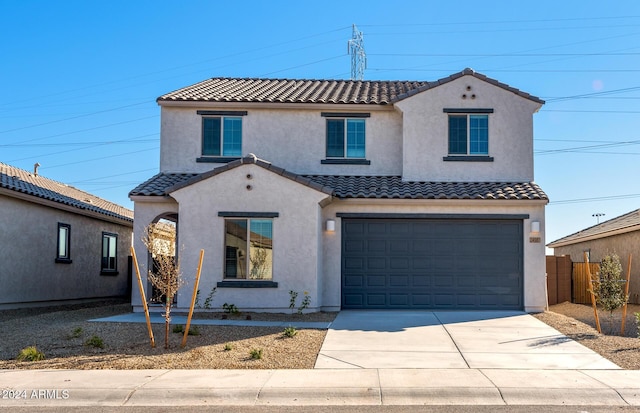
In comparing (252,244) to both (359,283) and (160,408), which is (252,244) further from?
(160,408)

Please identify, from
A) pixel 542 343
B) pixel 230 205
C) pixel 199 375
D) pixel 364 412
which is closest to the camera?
pixel 364 412

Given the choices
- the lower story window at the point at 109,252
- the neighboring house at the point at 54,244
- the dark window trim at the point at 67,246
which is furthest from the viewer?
the lower story window at the point at 109,252

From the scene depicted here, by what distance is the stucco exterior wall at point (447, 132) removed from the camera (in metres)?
17.9

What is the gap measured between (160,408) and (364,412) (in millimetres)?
2577

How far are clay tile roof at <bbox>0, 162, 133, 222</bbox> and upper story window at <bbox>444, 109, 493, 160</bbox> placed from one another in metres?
12.3

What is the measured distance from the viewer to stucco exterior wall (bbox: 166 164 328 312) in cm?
1573

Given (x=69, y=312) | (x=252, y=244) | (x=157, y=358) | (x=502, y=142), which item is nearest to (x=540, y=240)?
(x=502, y=142)

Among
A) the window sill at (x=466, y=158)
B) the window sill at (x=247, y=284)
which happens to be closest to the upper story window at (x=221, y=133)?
the window sill at (x=247, y=284)

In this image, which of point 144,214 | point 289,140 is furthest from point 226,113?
point 144,214

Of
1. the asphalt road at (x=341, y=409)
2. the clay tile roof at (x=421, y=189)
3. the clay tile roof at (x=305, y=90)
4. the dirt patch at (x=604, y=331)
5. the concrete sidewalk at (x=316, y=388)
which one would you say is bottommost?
the asphalt road at (x=341, y=409)

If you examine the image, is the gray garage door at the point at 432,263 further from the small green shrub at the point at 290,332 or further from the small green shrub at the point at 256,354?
the small green shrub at the point at 256,354

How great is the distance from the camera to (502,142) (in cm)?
1789

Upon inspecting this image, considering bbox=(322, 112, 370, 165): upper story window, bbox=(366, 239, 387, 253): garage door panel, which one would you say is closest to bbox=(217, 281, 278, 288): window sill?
bbox=(366, 239, 387, 253): garage door panel

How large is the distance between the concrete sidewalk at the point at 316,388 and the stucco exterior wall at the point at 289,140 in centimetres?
961
